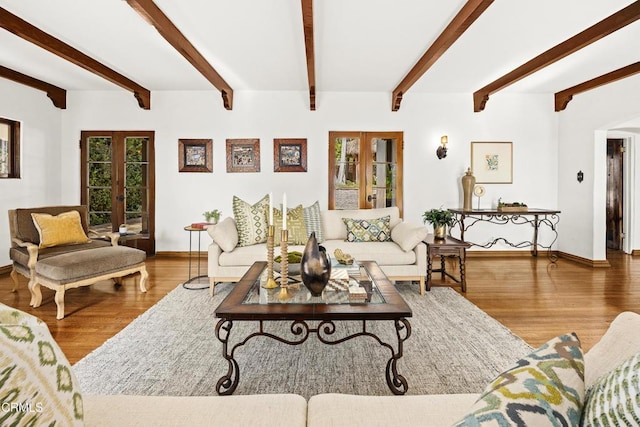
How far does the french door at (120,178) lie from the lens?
19.2 feet

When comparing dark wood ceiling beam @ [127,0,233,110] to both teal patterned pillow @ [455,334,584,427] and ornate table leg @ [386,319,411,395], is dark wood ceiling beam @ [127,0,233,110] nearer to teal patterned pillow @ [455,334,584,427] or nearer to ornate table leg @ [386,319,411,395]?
ornate table leg @ [386,319,411,395]

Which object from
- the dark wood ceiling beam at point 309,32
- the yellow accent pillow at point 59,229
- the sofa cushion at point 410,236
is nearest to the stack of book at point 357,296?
the sofa cushion at point 410,236

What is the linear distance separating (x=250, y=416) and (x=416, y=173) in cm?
537

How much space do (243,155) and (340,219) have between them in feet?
7.48

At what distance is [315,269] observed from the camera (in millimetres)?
2145

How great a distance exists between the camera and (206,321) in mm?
3016

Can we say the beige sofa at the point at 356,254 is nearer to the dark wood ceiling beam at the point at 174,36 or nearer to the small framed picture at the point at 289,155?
the dark wood ceiling beam at the point at 174,36

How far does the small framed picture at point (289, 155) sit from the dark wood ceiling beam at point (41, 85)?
3400mm

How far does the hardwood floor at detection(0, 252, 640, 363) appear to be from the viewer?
2.80 meters

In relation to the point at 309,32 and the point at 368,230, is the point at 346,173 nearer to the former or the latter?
the point at 368,230

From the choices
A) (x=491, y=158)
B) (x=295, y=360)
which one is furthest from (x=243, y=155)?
(x=295, y=360)

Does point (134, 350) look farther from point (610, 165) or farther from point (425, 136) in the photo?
point (610, 165)

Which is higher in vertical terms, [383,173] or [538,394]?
[383,173]

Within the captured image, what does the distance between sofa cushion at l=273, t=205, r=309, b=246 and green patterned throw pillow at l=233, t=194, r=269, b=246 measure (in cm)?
13
